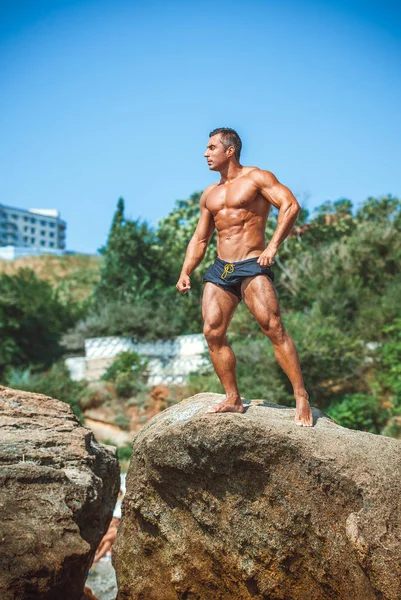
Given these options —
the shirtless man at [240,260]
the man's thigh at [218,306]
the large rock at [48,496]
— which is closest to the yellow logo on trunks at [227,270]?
the shirtless man at [240,260]

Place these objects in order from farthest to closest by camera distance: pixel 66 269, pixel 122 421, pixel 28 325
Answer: pixel 66 269
pixel 28 325
pixel 122 421

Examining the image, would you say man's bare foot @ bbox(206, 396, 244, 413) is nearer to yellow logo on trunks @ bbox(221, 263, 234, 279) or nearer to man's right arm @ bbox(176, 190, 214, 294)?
yellow logo on trunks @ bbox(221, 263, 234, 279)

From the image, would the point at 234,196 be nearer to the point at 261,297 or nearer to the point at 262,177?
the point at 262,177

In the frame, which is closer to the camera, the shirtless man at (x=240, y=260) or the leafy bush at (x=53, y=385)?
the shirtless man at (x=240, y=260)

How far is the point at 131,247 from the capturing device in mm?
22391

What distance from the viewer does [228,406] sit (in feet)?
17.6

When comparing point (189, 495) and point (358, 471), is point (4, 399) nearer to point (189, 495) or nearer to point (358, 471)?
point (189, 495)

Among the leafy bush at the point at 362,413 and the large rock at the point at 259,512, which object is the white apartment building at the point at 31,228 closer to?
the leafy bush at the point at 362,413

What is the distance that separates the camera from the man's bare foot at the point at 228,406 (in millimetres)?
5281

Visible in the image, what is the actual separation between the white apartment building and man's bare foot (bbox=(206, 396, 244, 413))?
5853cm

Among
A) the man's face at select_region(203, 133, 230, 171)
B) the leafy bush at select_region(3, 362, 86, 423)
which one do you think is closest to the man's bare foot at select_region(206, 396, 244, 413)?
the man's face at select_region(203, 133, 230, 171)

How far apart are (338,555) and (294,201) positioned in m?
2.86

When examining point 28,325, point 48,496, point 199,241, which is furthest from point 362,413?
point 28,325

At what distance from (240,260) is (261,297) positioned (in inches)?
16.5
